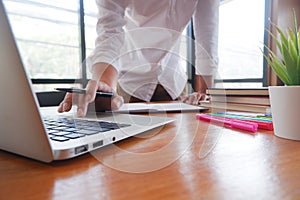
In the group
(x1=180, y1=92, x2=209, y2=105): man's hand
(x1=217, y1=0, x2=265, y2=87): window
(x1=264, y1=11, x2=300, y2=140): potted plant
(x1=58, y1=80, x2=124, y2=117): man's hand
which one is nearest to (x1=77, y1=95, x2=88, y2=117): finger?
(x1=58, y1=80, x2=124, y2=117): man's hand

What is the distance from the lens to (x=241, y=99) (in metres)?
0.70

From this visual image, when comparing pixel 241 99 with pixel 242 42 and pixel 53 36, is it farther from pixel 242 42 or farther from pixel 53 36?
pixel 53 36

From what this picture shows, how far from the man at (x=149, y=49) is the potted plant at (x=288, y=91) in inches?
16.0

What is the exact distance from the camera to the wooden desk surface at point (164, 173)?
0.60 feet

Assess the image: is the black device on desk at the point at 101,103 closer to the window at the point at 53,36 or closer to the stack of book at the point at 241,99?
the stack of book at the point at 241,99

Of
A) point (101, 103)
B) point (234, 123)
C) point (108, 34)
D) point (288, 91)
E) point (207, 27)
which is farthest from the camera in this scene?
point (207, 27)

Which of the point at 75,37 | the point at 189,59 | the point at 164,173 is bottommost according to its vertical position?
the point at 164,173

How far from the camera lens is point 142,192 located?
0.61 feet

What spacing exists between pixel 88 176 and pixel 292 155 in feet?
0.80

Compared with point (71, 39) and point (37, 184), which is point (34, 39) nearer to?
point (71, 39)

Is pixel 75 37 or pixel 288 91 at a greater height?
pixel 75 37

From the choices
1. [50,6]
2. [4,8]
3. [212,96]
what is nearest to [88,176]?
[4,8]

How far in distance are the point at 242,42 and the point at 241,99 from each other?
1.01 meters

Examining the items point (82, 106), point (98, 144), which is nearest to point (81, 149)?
point (98, 144)
